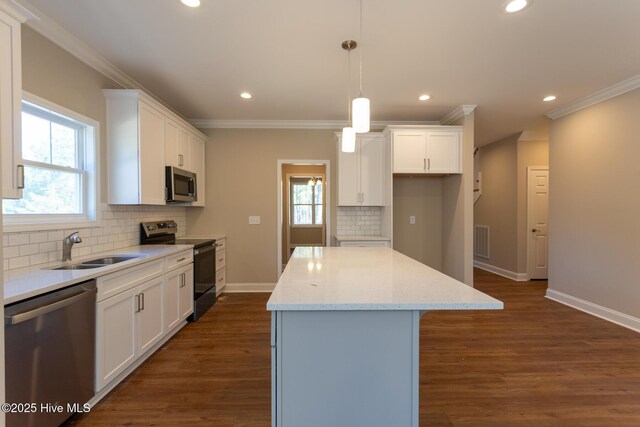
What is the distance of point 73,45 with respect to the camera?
2.31 m

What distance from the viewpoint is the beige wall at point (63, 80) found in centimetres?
201

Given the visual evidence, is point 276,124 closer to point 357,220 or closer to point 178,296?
point 357,220

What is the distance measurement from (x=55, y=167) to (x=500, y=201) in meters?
6.33

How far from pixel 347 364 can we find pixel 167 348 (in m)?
2.10

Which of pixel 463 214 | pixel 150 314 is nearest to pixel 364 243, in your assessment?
pixel 463 214

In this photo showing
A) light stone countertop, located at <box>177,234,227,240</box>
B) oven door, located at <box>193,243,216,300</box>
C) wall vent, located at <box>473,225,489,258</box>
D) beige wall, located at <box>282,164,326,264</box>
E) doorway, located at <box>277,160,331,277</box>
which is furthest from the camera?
doorway, located at <box>277,160,331,277</box>

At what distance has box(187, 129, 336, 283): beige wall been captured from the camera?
4.40m

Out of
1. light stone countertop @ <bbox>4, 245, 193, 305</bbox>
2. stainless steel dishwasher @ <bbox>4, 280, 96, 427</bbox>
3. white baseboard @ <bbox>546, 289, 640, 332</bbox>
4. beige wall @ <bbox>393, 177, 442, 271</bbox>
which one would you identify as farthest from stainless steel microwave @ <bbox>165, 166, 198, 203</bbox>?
white baseboard @ <bbox>546, 289, 640, 332</bbox>

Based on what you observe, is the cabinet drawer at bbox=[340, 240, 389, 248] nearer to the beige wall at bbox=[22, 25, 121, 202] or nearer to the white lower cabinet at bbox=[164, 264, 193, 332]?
the white lower cabinet at bbox=[164, 264, 193, 332]

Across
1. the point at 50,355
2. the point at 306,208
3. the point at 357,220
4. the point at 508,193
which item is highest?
the point at 508,193

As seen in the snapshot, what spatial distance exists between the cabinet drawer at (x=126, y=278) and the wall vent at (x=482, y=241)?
580 centimetres

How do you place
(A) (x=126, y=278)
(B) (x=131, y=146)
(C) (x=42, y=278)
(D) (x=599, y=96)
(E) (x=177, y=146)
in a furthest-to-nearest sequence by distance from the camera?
(E) (x=177, y=146) < (D) (x=599, y=96) < (B) (x=131, y=146) < (A) (x=126, y=278) < (C) (x=42, y=278)

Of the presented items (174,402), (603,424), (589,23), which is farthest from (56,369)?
(589,23)

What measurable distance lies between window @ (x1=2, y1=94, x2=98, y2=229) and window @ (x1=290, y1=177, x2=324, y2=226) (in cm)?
476
